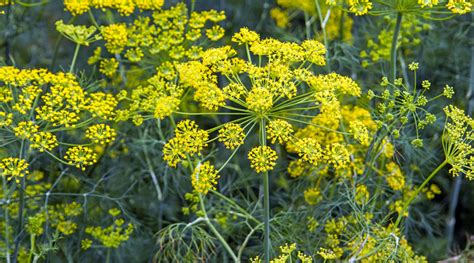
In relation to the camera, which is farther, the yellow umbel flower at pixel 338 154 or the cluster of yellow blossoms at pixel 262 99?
the yellow umbel flower at pixel 338 154

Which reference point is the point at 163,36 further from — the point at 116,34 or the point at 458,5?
the point at 458,5

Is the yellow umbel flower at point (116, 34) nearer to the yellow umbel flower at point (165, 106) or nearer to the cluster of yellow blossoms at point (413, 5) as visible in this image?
the yellow umbel flower at point (165, 106)

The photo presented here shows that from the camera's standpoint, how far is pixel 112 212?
4133 millimetres

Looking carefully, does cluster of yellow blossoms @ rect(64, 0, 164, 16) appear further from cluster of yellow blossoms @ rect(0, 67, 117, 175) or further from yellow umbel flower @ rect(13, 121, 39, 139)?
yellow umbel flower @ rect(13, 121, 39, 139)

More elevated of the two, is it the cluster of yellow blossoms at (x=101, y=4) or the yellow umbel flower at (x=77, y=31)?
the cluster of yellow blossoms at (x=101, y=4)

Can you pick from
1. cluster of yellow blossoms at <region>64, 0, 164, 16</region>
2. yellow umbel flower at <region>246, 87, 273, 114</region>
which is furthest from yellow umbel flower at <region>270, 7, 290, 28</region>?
yellow umbel flower at <region>246, 87, 273, 114</region>

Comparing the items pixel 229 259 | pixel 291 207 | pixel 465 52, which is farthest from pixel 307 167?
pixel 465 52

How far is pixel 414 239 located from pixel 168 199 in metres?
1.82

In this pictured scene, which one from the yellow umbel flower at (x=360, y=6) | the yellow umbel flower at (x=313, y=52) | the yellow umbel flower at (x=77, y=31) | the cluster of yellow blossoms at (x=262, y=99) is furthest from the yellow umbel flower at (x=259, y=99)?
the yellow umbel flower at (x=77, y=31)

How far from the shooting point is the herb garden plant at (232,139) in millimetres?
3027

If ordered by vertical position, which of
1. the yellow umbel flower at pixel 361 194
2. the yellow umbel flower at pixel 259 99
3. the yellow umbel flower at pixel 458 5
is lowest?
the yellow umbel flower at pixel 361 194

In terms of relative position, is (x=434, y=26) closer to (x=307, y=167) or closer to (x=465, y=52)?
(x=465, y=52)

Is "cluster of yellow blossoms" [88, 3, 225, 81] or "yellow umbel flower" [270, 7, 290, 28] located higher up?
"cluster of yellow blossoms" [88, 3, 225, 81]

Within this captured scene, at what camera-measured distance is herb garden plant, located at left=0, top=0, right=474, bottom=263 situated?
3027 millimetres
